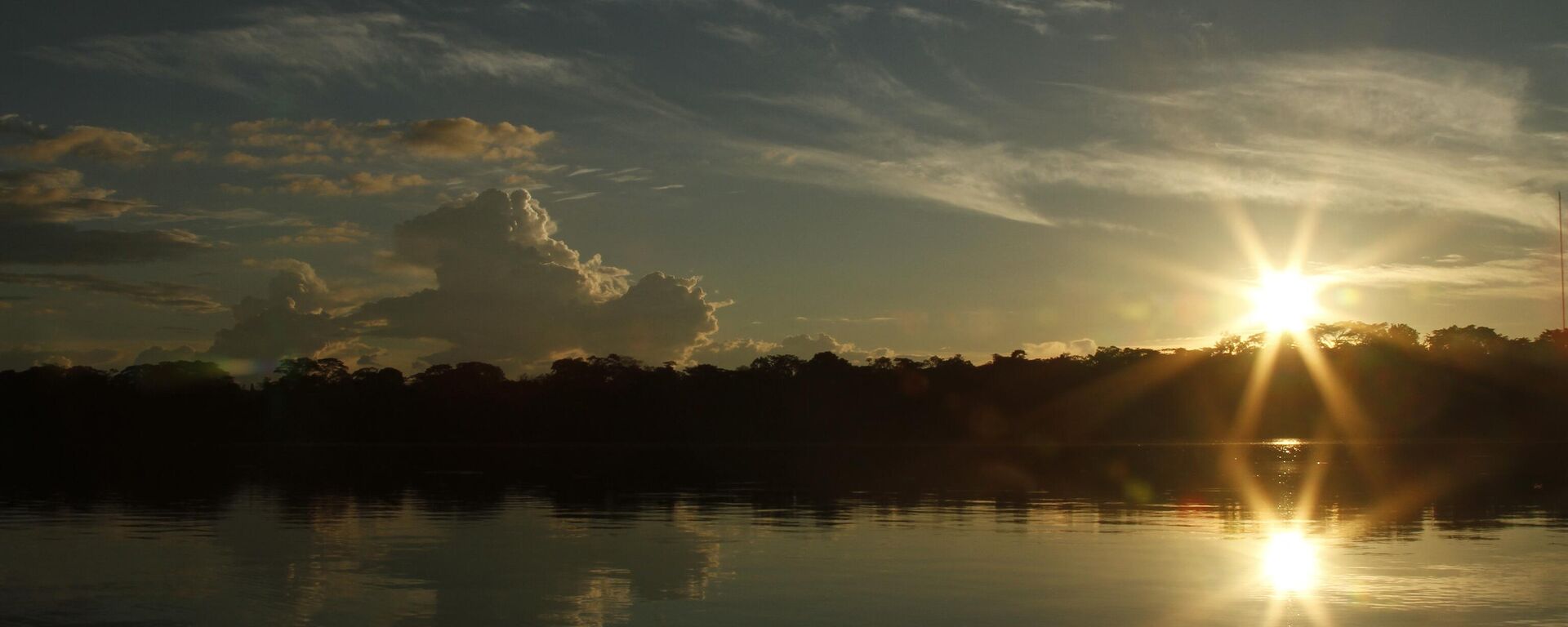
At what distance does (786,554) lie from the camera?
3112 centimetres

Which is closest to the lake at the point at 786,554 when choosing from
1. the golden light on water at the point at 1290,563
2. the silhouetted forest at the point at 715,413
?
the golden light on water at the point at 1290,563

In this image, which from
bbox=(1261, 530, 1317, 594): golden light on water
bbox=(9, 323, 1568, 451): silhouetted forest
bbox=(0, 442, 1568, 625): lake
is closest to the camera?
bbox=(0, 442, 1568, 625): lake

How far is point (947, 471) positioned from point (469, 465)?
1381 inches

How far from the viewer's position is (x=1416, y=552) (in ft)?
101

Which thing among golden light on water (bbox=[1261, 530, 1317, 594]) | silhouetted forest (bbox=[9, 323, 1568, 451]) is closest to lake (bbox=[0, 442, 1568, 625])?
golden light on water (bbox=[1261, 530, 1317, 594])

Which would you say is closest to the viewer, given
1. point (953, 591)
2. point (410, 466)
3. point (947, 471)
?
point (953, 591)

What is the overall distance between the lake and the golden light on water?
0.38 feet

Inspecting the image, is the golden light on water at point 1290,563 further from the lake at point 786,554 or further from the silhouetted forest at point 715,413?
the silhouetted forest at point 715,413

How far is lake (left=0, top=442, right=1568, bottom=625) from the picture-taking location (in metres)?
22.6

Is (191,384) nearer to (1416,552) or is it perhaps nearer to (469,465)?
(469,465)

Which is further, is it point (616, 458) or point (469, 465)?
point (616, 458)

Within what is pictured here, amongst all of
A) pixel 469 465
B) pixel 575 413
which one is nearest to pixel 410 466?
pixel 469 465

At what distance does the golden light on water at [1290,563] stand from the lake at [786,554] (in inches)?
4.5

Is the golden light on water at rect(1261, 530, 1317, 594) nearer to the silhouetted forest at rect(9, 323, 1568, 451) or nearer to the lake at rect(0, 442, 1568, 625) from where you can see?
the lake at rect(0, 442, 1568, 625)
